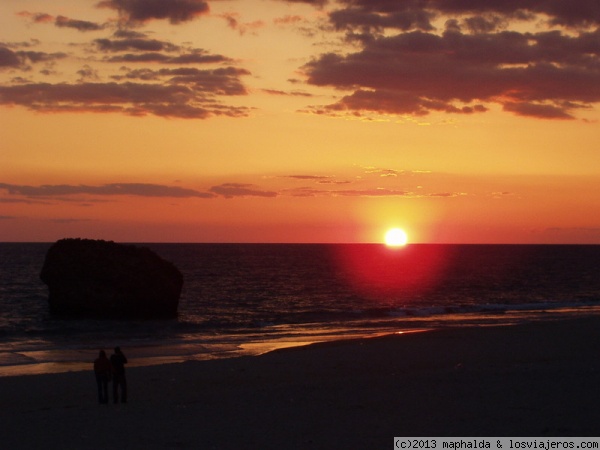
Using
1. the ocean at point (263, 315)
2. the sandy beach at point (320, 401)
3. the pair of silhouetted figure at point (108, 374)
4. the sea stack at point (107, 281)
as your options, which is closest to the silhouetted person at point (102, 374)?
the pair of silhouetted figure at point (108, 374)

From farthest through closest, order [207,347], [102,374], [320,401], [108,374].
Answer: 1. [207,347]
2. [108,374]
3. [102,374]
4. [320,401]

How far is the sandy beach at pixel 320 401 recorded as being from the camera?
15125 millimetres

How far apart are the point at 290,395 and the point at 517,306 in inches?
1849

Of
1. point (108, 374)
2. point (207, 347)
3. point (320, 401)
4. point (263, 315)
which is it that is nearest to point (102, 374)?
point (108, 374)

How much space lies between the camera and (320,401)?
18.8 metres

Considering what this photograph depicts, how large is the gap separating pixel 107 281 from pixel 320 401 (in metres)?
34.8

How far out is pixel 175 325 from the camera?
47.1 m

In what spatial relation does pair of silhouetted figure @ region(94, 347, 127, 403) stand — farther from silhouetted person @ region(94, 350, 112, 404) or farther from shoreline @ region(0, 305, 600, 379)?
shoreline @ region(0, 305, 600, 379)

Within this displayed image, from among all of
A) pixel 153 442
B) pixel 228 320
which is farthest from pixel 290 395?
pixel 228 320

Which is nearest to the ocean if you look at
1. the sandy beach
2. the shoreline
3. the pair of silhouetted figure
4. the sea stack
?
the shoreline

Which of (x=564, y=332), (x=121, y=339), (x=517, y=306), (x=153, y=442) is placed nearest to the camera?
(x=153, y=442)

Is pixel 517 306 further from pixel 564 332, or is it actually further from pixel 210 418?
pixel 210 418

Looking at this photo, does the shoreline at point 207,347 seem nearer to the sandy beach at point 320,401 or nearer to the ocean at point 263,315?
the ocean at point 263,315

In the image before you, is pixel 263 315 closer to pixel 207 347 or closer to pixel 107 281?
pixel 107 281
